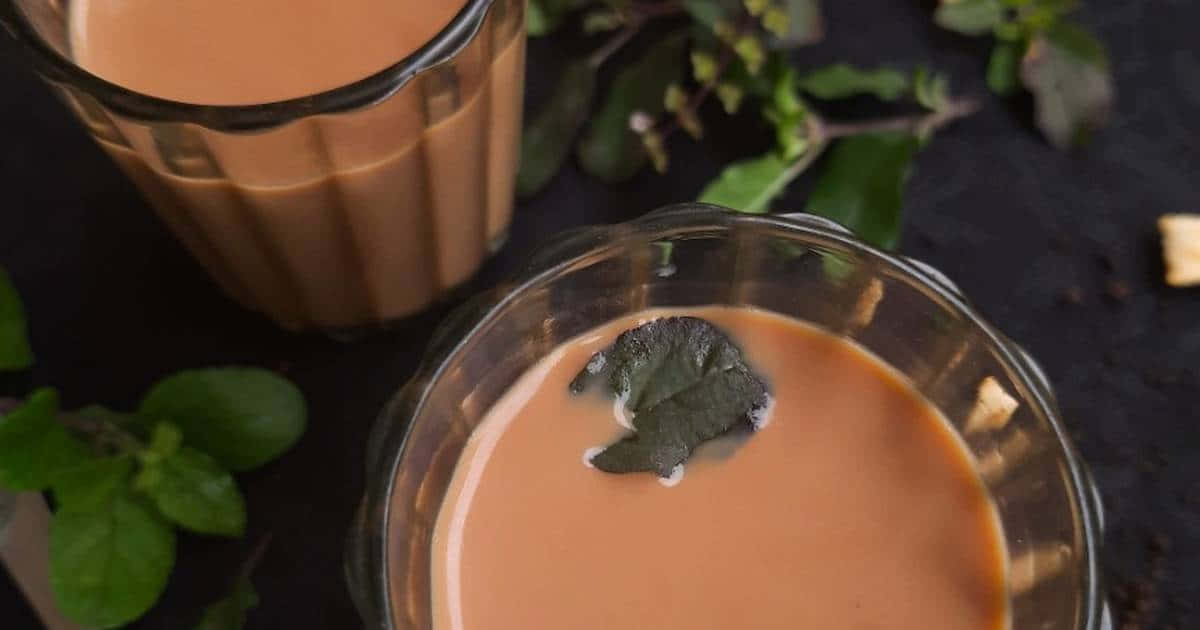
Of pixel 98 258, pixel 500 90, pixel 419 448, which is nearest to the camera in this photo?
pixel 419 448

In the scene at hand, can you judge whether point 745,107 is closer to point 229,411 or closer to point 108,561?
point 229,411

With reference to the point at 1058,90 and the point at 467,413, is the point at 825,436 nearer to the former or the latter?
the point at 467,413

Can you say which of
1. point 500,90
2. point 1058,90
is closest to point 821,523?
point 500,90

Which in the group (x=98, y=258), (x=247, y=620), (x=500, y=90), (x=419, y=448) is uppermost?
(x=500, y=90)

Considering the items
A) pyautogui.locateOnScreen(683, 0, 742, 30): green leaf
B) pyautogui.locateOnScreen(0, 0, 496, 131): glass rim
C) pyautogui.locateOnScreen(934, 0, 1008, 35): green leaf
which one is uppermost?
pyautogui.locateOnScreen(0, 0, 496, 131): glass rim

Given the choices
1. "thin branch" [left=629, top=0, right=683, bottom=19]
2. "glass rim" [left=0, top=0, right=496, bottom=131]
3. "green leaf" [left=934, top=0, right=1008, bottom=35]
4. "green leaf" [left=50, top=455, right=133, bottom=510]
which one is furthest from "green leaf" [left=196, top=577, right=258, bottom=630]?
"green leaf" [left=934, top=0, right=1008, bottom=35]

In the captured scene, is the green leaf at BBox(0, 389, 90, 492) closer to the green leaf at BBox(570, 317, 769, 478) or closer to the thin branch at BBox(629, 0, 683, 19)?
the green leaf at BBox(570, 317, 769, 478)

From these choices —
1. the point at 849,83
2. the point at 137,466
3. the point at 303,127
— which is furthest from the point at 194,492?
the point at 849,83
